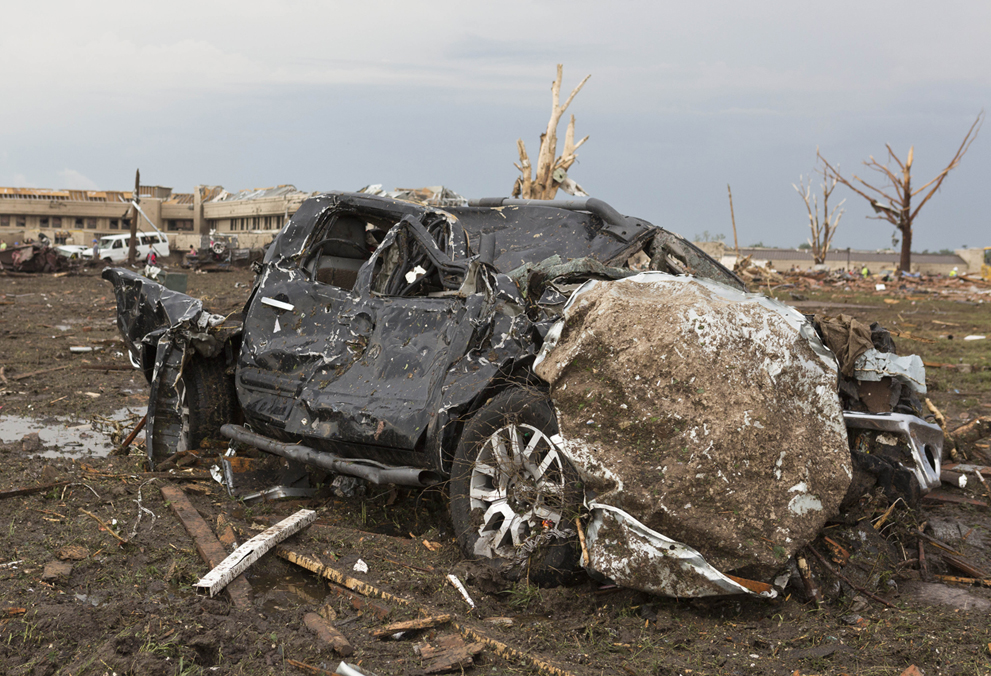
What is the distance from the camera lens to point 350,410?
461 centimetres

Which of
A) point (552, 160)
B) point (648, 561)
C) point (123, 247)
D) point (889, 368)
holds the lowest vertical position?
point (648, 561)

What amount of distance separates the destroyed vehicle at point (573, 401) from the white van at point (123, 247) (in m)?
33.3

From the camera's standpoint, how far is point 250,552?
411 cm

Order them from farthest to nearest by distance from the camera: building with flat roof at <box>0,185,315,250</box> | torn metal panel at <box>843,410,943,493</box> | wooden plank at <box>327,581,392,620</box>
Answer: building with flat roof at <box>0,185,315,250</box> < torn metal panel at <box>843,410,943,493</box> < wooden plank at <box>327,581,392,620</box>

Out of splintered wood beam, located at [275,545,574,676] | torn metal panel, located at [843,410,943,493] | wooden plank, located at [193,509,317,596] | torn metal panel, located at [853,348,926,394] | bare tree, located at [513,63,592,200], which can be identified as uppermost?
bare tree, located at [513,63,592,200]

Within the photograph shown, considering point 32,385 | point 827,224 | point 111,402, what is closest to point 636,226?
point 111,402

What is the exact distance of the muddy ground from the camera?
3.15 meters

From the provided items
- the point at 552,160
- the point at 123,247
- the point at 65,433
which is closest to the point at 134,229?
the point at 123,247

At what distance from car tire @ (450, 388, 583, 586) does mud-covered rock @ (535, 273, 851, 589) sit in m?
0.18

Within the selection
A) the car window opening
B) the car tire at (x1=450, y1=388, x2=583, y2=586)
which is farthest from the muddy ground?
the car window opening

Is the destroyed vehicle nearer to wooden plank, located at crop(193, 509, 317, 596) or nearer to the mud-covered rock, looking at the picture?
the mud-covered rock

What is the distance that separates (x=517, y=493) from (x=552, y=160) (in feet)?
50.0

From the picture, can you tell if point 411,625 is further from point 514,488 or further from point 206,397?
point 206,397

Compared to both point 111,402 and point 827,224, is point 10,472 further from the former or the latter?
point 827,224
